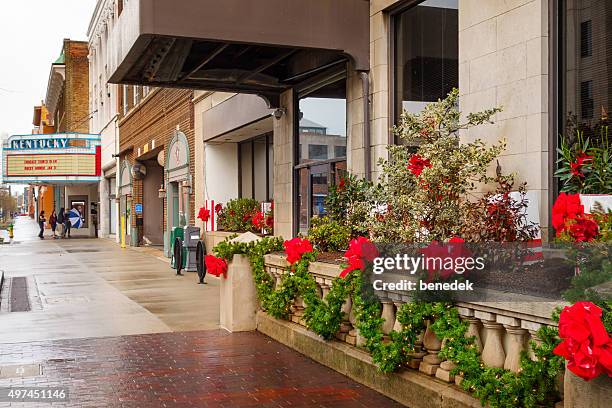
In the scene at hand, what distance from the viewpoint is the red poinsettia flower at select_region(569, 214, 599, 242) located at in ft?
18.0

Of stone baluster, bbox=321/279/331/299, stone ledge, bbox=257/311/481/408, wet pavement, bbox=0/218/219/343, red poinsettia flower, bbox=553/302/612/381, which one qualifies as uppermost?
red poinsettia flower, bbox=553/302/612/381

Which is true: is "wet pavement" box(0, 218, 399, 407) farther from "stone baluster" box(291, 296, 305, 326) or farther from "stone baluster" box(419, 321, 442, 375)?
"stone baluster" box(419, 321, 442, 375)

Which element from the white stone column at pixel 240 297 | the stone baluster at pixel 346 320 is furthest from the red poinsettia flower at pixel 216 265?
the stone baluster at pixel 346 320

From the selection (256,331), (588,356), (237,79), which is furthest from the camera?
(237,79)

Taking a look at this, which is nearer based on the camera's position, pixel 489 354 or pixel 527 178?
pixel 489 354

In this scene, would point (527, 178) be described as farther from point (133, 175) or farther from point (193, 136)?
point (133, 175)

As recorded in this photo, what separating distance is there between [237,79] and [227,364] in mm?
6398

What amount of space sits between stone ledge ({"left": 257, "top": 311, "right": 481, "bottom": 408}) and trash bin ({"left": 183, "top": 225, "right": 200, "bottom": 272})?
955 centimetres

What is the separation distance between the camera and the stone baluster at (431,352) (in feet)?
20.1

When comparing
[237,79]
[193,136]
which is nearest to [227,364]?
[237,79]

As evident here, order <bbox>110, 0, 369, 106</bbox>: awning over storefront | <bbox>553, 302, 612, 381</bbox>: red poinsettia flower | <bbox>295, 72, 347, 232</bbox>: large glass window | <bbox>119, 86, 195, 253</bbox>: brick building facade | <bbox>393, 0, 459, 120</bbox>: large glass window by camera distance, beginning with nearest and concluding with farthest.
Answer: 1. <bbox>553, 302, 612, 381</bbox>: red poinsettia flower
2. <bbox>393, 0, 459, 120</bbox>: large glass window
3. <bbox>110, 0, 369, 106</bbox>: awning over storefront
4. <bbox>295, 72, 347, 232</bbox>: large glass window
5. <bbox>119, 86, 195, 253</bbox>: brick building facade

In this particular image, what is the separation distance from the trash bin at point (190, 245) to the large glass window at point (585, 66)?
12.7m

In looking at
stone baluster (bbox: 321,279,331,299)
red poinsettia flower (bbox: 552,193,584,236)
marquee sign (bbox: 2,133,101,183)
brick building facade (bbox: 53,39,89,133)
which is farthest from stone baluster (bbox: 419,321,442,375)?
brick building facade (bbox: 53,39,89,133)

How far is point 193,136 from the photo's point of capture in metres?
22.8
